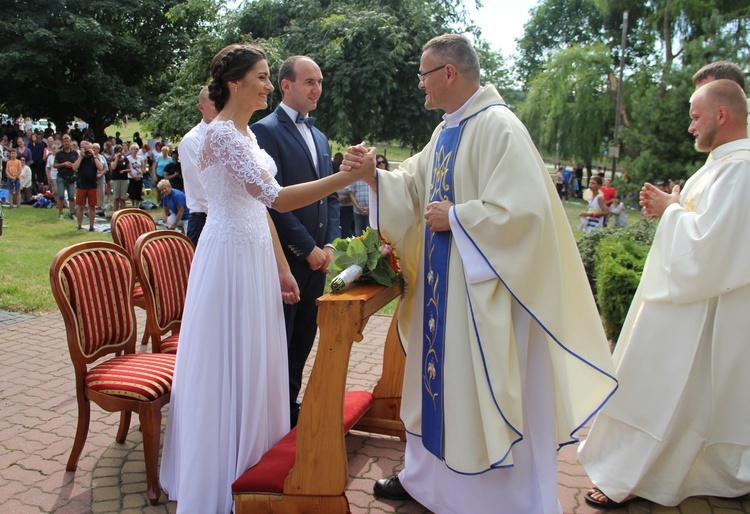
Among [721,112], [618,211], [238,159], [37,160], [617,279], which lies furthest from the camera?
[37,160]

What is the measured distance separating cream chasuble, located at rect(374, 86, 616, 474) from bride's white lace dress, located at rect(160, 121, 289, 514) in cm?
90

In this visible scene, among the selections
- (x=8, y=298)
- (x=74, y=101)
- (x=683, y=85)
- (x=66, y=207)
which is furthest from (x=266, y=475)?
(x=74, y=101)

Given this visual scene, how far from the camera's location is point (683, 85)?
727 inches

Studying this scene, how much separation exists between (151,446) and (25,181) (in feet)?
52.7

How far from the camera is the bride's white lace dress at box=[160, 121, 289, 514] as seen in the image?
119 inches

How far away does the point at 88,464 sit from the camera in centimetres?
367

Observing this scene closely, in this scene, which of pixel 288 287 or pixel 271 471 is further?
pixel 288 287

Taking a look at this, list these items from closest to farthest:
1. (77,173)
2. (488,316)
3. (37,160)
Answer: (488,316) < (77,173) < (37,160)

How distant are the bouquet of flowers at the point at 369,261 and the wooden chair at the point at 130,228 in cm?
246

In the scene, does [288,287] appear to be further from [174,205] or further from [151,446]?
[174,205]

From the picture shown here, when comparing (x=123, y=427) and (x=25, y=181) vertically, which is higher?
(x=25, y=181)

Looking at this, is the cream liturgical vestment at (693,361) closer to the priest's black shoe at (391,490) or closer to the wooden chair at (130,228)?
the priest's black shoe at (391,490)

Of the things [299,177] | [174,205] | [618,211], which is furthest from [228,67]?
[618,211]

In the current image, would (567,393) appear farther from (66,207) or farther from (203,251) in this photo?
Answer: (66,207)
